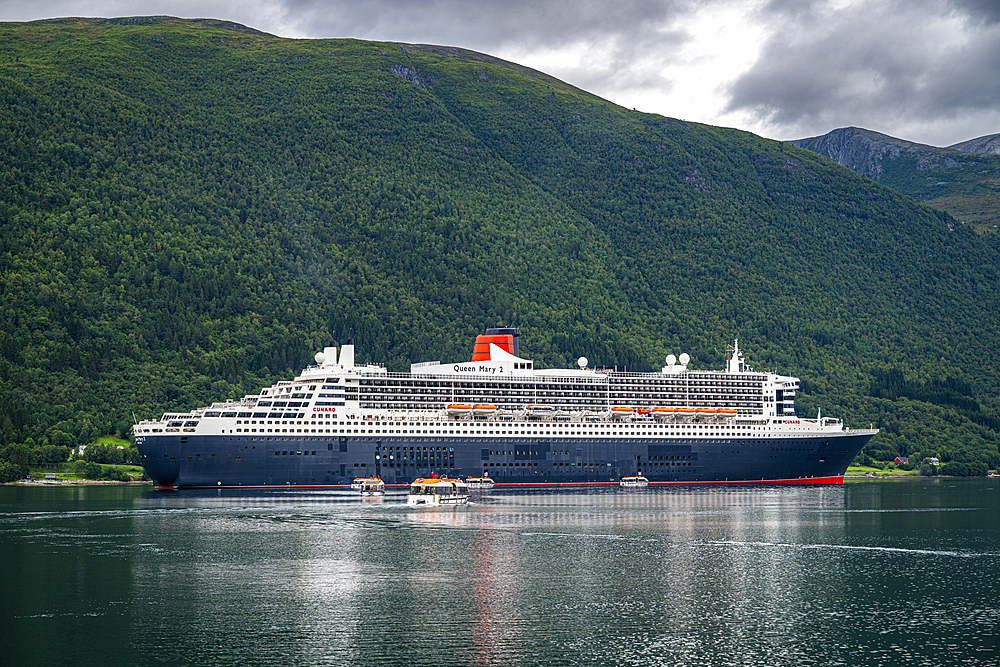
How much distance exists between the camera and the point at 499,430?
406 feet

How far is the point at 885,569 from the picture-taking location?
216 ft

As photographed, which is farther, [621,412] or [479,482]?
[621,412]

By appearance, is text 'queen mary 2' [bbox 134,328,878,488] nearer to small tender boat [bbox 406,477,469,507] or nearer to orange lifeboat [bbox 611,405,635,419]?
orange lifeboat [bbox 611,405,635,419]

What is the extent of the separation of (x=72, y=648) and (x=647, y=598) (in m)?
25.7

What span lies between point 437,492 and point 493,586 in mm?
49300

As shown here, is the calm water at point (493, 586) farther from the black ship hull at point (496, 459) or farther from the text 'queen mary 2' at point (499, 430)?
the text 'queen mary 2' at point (499, 430)

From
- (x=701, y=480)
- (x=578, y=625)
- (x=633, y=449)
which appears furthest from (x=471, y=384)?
(x=578, y=625)

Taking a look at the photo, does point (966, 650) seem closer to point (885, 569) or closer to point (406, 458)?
point (885, 569)

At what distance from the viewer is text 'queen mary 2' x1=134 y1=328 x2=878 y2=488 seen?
370ft

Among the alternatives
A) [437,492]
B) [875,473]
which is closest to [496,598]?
[437,492]

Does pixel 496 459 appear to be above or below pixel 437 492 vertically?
above

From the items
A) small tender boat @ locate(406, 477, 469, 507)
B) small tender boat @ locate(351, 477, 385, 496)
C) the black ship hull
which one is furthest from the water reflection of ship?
the black ship hull

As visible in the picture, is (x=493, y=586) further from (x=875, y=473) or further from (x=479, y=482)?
(x=875, y=473)

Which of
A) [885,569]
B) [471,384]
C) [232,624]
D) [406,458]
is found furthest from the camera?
[471,384]
